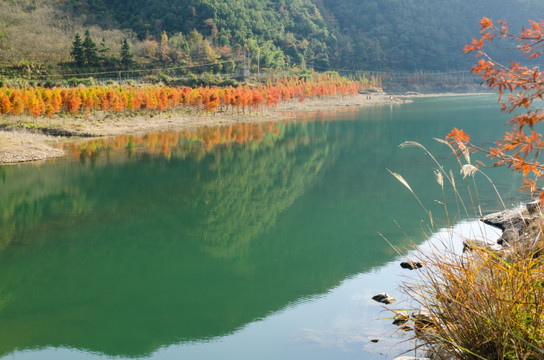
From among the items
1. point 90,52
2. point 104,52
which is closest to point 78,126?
point 90,52

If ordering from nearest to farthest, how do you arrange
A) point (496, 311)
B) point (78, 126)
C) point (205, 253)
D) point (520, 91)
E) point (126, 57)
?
1. point (520, 91)
2. point (496, 311)
3. point (205, 253)
4. point (78, 126)
5. point (126, 57)

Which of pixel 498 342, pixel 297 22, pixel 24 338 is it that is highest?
pixel 297 22

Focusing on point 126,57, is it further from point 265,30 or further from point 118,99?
point 265,30

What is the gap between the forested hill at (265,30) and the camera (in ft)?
259

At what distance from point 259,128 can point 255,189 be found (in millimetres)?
22296

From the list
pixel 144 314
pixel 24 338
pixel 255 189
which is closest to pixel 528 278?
pixel 144 314

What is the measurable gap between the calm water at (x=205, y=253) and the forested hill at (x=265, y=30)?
51.6 meters

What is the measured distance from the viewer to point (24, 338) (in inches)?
336

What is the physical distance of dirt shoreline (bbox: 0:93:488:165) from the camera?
26016mm

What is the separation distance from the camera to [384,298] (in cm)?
928

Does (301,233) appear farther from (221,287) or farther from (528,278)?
(528,278)

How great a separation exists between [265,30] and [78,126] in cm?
7886

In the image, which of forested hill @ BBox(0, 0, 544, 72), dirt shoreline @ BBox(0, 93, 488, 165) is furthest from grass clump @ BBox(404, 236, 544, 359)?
forested hill @ BBox(0, 0, 544, 72)

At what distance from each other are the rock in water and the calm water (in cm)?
25
